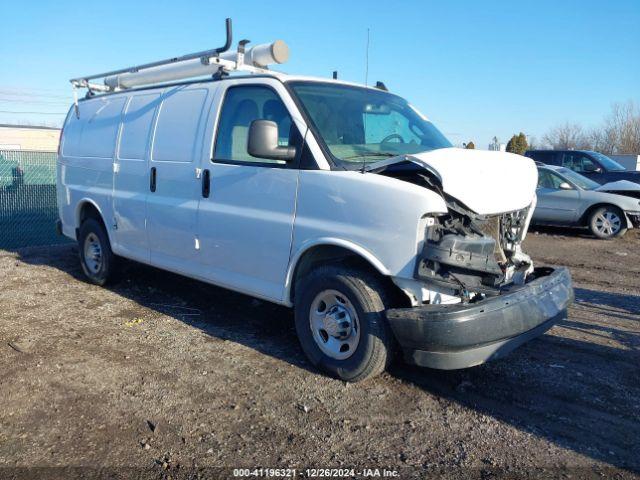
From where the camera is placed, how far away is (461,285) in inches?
143


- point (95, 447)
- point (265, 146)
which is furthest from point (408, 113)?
point (95, 447)

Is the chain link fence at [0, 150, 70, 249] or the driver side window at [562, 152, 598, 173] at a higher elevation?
the driver side window at [562, 152, 598, 173]

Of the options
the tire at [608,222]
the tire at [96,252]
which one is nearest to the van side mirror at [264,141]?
the tire at [96,252]

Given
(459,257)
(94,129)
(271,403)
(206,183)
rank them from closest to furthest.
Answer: (459,257) → (271,403) → (206,183) → (94,129)

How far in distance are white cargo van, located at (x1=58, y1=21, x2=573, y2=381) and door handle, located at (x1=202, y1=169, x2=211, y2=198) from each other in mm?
18

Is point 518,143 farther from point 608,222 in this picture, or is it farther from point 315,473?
point 315,473

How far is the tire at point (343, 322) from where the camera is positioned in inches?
152

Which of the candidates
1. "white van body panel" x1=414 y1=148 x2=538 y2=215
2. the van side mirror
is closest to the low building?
the van side mirror

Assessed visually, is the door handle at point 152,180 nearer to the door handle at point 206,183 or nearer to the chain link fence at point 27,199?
the door handle at point 206,183

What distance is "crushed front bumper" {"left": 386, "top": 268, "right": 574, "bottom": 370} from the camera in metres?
3.50

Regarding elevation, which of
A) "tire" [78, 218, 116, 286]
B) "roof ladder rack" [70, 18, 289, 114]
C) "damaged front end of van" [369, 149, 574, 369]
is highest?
"roof ladder rack" [70, 18, 289, 114]

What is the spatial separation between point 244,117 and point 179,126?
88 centimetres

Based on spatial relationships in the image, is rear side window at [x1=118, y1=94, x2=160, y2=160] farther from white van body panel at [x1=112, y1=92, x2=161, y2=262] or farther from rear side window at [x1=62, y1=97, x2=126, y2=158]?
rear side window at [x1=62, y1=97, x2=126, y2=158]

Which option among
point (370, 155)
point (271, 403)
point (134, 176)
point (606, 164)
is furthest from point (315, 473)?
point (606, 164)
